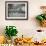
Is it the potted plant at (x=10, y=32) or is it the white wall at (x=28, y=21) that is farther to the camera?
the white wall at (x=28, y=21)

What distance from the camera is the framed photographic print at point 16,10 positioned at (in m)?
3.37

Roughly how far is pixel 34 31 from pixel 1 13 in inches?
29.8

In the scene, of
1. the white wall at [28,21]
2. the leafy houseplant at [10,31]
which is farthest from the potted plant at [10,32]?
the white wall at [28,21]

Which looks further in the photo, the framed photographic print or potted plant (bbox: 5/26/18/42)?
the framed photographic print

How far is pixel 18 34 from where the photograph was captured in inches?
133

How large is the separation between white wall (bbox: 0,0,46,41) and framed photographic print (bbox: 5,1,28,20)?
6 centimetres

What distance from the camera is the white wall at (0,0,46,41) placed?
3375 mm

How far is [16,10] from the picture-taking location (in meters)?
3.38

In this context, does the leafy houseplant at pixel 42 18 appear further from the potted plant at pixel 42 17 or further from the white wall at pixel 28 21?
the white wall at pixel 28 21

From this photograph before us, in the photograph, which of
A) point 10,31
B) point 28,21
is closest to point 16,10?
point 28,21

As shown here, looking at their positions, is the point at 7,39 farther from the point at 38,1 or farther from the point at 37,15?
the point at 38,1

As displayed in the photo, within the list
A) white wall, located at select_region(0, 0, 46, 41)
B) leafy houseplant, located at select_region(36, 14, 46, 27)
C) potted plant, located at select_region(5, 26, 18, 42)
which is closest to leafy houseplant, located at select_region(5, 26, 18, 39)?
potted plant, located at select_region(5, 26, 18, 42)

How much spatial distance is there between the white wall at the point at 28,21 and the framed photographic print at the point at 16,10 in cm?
6

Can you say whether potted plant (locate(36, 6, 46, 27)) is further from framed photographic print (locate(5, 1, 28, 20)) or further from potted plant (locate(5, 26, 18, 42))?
potted plant (locate(5, 26, 18, 42))
